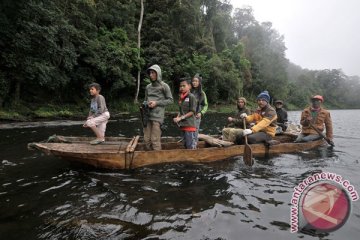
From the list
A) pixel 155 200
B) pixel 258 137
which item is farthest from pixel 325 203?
pixel 258 137

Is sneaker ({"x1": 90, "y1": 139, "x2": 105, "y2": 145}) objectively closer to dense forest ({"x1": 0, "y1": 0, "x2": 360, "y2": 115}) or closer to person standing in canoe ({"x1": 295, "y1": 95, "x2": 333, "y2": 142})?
person standing in canoe ({"x1": 295, "y1": 95, "x2": 333, "y2": 142})

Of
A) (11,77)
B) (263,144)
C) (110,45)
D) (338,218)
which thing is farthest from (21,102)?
(338,218)

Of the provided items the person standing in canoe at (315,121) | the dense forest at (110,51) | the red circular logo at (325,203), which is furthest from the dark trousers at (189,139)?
the dense forest at (110,51)

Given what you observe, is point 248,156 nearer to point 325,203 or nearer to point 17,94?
point 325,203

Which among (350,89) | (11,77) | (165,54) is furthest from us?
(350,89)

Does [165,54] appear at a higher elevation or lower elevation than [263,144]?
higher

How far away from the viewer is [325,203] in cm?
341

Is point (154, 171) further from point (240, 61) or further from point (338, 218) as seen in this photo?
point (240, 61)

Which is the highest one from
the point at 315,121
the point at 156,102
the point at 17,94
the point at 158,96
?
the point at 17,94

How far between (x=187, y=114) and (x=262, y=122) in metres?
2.47

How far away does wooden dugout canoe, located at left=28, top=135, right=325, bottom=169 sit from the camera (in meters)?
6.12

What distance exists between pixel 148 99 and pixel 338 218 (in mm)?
4822

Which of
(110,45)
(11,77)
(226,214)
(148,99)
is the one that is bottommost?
(226,214)

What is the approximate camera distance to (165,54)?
106ft
